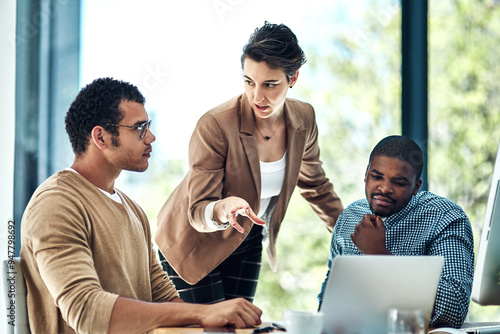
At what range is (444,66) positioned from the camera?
297 centimetres

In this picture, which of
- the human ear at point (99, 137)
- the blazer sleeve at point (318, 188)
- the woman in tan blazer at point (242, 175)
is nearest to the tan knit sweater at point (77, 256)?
the human ear at point (99, 137)

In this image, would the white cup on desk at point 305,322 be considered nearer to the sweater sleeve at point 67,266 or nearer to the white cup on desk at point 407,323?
the white cup on desk at point 407,323

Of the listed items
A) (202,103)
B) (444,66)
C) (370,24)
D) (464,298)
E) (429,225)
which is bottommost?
(464,298)

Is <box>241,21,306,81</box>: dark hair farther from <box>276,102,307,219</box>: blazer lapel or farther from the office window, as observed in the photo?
the office window

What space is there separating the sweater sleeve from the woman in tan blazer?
618 mm

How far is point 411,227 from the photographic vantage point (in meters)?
1.79

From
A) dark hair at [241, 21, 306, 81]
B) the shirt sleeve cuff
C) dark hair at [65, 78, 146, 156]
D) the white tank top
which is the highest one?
dark hair at [241, 21, 306, 81]

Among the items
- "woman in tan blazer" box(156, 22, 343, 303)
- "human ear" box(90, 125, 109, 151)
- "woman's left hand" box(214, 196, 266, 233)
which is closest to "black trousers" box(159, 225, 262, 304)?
"woman in tan blazer" box(156, 22, 343, 303)

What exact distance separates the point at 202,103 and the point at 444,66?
Result: 4.11ft

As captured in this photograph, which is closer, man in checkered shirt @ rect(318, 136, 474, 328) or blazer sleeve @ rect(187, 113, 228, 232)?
man in checkered shirt @ rect(318, 136, 474, 328)

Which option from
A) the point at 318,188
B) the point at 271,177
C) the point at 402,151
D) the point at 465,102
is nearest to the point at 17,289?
the point at 271,177

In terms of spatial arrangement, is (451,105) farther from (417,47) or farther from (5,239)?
(5,239)

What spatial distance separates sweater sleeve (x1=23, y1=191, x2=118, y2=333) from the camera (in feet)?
4.30

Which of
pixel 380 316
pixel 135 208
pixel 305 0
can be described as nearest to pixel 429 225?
pixel 380 316
